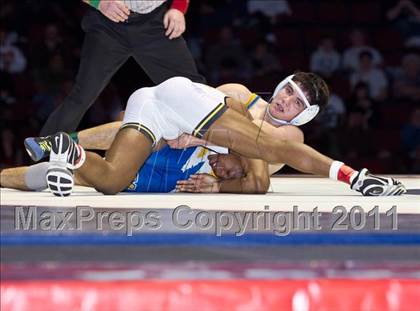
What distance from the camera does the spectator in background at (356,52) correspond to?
642 cm

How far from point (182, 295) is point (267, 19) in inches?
206

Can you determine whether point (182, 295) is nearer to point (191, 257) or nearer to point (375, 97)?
point (191, 257)

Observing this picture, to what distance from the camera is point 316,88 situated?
2986 mm

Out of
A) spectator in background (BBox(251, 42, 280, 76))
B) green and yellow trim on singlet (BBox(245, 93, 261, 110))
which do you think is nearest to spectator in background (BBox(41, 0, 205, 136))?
green and yellow trim on singlet (BBox(245, 93, 261, 110))

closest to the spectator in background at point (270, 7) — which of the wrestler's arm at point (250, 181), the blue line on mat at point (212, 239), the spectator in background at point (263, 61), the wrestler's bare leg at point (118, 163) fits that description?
the spectator in background at point (263, 61)

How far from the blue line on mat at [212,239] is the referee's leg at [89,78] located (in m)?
1.45

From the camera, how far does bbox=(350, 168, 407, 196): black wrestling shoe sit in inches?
111

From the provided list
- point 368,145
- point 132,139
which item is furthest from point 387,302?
point 368,145

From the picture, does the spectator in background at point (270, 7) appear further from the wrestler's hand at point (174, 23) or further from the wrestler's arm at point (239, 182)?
the wrestler's arm at point (239, 182)

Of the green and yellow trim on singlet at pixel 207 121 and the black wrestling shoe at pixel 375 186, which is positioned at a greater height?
the green and yellow trim on singlet at pixel 207 121

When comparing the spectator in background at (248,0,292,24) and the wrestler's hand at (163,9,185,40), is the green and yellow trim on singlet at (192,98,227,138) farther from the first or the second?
the spectator in background at (248,0,292,24)

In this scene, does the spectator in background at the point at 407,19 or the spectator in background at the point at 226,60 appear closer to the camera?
the spectator in background at the point at 226,60

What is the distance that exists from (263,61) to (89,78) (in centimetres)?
311

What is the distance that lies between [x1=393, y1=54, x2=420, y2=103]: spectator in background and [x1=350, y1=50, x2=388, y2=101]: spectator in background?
0.12 metres
